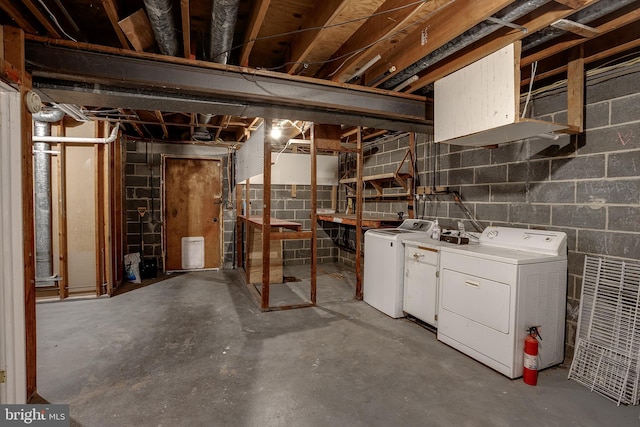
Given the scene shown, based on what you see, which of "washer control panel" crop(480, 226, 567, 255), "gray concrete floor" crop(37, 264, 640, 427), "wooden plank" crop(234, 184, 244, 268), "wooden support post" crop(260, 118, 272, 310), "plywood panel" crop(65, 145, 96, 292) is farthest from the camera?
"wooden plank" crop(234, 184, 244, 268)

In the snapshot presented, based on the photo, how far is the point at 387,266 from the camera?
3.46 meters

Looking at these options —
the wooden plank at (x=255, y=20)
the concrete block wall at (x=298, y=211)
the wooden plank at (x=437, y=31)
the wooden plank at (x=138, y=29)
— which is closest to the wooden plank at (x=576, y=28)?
the wooden plank at (x=437, y=31)

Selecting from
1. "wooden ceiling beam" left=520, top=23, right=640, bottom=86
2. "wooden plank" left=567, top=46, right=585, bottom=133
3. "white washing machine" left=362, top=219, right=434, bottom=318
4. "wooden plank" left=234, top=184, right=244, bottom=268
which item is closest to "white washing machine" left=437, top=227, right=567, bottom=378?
"white washing machine" left=362, top=219, right=434, bottom=318

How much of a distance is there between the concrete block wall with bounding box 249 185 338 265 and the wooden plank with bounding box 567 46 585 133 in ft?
13.8

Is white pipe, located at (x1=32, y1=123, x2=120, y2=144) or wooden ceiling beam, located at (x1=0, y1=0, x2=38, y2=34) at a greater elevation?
wooden ceiling beam, located at (x1=0, y1=0, x2=38, y2=34)

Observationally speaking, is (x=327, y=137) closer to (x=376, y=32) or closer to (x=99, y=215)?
(x=376, y=32)

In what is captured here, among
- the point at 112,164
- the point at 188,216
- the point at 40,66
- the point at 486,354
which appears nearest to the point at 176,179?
the point at 188,216

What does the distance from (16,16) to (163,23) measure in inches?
29.0

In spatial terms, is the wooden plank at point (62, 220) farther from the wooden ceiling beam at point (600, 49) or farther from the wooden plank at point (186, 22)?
the wooden ceiling beam at point (600, 49)

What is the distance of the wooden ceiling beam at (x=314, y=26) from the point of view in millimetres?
1703

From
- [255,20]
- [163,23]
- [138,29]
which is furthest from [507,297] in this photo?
[138,29]

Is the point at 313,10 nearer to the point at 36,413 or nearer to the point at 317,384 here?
the point at 317,384

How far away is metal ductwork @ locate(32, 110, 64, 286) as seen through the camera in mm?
3647

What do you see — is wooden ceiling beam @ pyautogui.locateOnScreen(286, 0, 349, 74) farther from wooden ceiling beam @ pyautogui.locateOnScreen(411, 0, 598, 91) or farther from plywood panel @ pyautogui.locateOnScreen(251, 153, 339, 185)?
plywood panel @ pyautogui.locateOnScreen(251, 153, 339, 185)
